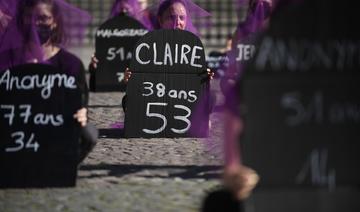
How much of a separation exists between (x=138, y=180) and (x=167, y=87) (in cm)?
226

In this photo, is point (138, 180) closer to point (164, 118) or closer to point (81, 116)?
point (81, 116)

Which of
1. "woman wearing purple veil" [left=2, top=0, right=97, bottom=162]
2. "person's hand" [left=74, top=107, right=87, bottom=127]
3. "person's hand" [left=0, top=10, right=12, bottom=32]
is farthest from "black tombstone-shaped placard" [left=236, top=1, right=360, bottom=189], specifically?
"person's hand" [left=0, top=10, right=12, bottom=32]

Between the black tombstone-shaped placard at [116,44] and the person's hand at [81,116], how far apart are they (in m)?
6.66

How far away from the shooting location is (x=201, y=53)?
949 centimetres

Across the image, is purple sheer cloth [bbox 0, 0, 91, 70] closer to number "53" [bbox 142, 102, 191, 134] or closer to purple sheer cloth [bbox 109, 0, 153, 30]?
number "53" [bbox 142, 102, 191, 134]

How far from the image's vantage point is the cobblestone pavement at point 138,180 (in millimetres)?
6562

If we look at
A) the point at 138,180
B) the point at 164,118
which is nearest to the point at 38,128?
the point at 138,180

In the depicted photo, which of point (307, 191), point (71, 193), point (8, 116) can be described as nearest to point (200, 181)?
point (71, 193)

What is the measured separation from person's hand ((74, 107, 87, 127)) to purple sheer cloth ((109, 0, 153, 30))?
23.3 feet

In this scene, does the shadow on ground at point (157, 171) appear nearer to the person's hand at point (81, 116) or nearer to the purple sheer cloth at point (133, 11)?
the person's hand at point (81, 116)

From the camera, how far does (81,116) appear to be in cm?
691

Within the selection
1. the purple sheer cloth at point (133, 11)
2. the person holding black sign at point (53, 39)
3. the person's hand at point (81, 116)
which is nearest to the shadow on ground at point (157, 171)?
the person holding black sign at point (53, 39)

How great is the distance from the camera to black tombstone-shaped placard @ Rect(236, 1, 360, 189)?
510 centimetres

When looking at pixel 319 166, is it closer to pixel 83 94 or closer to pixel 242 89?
pixel 242 89
